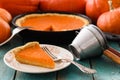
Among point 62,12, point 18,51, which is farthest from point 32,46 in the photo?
point 62,12

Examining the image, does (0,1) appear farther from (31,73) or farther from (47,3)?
(31,73)

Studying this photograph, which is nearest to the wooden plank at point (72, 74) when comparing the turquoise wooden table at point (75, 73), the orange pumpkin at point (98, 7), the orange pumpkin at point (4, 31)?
the turquoise wooden table at point (75, 73)

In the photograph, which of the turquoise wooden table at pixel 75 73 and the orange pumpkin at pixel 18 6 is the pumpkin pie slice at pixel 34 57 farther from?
the orange pumpkin at pixel 18 6

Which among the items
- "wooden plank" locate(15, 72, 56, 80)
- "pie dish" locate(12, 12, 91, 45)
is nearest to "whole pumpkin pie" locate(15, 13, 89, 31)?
"pie dish" locate(12, 12, 91, 45)

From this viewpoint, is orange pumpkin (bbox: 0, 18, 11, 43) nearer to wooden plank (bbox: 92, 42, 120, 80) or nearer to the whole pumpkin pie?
the whole pumpkin pie

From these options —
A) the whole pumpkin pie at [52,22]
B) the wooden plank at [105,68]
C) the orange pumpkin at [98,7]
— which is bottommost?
the wooden plank at [105,68]

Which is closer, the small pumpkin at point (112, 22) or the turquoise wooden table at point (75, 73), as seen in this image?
the turquoise wooden table at point (75, 73)

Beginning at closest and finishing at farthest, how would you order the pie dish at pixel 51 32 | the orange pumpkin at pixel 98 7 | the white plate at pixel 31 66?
1. the white plate at pixel 31 66
2. the pie dish at pixel 51 32
3. the orange pumpkin at pixel 98 7
